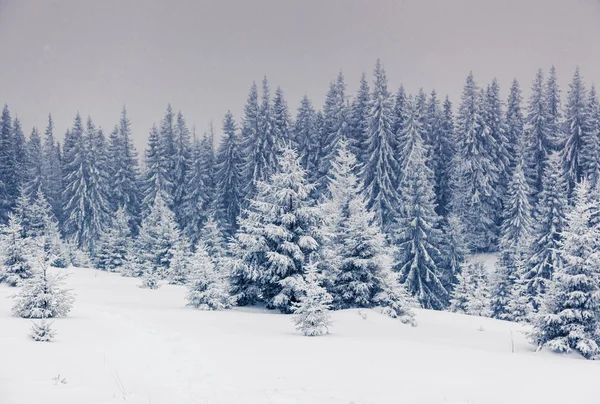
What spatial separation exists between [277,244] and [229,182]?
113 feet

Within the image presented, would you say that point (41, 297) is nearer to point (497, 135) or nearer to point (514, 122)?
point (497, 135)

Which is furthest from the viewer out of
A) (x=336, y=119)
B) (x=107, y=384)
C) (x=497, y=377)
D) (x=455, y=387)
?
(x=336, y=119)

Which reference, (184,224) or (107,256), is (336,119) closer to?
(184,224)

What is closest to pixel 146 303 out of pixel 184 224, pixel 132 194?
pixel 184 224

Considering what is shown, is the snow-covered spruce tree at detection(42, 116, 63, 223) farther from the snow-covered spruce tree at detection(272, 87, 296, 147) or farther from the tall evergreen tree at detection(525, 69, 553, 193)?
the tall evergreen tree at detection(525, 69, 553, 193)

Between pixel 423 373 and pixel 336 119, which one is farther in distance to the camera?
pixel 336 119

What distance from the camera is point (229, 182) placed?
168 feet

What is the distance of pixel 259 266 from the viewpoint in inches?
687

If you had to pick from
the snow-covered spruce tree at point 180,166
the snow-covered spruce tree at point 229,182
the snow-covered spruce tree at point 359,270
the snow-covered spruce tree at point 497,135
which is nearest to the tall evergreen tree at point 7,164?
the snow-covered spruce tree at point 180,166

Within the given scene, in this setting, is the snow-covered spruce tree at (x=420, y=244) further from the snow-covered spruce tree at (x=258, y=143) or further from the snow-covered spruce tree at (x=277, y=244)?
the snow-covered spruce tree at (x=277, y=244)

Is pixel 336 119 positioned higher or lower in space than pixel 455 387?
higher

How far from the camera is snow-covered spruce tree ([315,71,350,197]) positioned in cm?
4688

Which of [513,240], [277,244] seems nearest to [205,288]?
[277,244]

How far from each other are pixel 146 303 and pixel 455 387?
13.8 meters
